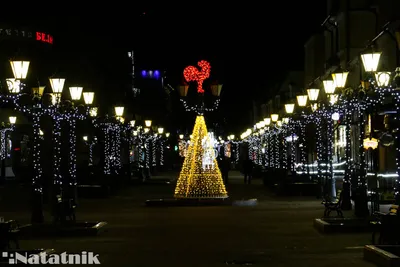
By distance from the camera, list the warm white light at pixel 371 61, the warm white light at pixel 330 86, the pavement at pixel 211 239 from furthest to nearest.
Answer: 1. the warm white light at pixel 330 86
2. the warm white light at pixel 371 61
3. the pavement at pixel 211 239

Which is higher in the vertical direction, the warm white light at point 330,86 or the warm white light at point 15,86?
the warm white light at point 330,86

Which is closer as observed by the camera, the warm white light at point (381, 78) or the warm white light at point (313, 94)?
the warm white light at point (381, 78)

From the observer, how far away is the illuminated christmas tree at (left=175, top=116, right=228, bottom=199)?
34562 mm

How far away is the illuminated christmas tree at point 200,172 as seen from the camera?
34.6m

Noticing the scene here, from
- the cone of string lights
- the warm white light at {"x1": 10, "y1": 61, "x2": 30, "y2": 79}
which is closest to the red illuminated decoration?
the cone of string lights

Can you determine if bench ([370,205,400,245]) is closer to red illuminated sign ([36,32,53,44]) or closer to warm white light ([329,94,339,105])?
warm white light ([329,94,339,105])

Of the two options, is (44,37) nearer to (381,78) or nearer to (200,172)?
(200,172)

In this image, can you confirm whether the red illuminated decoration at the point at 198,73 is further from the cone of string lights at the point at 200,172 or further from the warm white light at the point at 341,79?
the warm white light at the point at 341,79

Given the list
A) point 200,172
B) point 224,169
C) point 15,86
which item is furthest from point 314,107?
point 224,169

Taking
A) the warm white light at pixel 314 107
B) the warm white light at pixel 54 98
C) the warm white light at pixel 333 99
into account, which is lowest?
the warm white light at pixel 54 98

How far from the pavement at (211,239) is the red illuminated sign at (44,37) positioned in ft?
126

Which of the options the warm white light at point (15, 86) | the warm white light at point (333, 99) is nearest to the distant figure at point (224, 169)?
the warm white light at point (333, 99)

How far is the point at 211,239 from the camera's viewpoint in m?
20.4

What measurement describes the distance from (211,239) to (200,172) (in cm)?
1436
